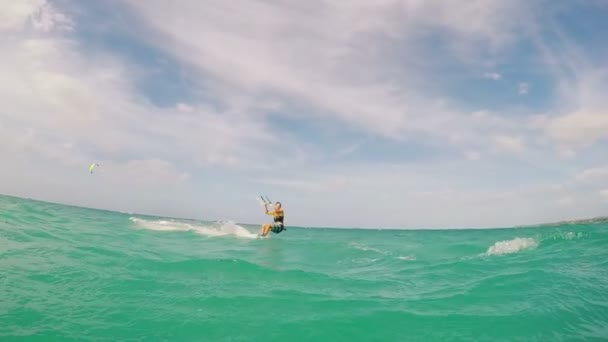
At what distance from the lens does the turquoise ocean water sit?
8031mm

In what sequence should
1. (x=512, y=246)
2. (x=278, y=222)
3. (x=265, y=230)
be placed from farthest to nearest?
1. (x=265, y=230)
2. (x=278, y=222)
3. (x=512, y=246)

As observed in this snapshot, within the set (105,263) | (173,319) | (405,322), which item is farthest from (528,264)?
(105,263)

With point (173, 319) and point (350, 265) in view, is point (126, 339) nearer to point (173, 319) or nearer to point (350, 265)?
point (173, 319)

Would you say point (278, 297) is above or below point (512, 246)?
below

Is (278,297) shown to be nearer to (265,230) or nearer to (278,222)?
(278,222)

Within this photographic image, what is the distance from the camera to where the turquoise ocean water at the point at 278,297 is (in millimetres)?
8031

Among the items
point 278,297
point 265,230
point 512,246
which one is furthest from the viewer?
point 265,230

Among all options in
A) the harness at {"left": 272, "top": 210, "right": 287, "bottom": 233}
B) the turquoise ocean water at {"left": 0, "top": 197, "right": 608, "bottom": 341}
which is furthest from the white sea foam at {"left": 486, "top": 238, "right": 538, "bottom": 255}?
the harness at {"left": 272, "top": 210, "right": 287, "bottom": 233}

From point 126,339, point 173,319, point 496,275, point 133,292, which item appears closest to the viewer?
point 126,339

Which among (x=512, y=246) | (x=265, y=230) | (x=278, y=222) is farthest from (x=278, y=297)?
(x=265, y=230)

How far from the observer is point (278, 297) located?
420 inches

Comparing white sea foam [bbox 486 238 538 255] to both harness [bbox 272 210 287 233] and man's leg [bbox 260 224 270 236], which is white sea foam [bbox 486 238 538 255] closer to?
harness [bbox 272 210 287 233]

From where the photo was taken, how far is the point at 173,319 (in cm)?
866

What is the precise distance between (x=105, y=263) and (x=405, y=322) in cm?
1128
